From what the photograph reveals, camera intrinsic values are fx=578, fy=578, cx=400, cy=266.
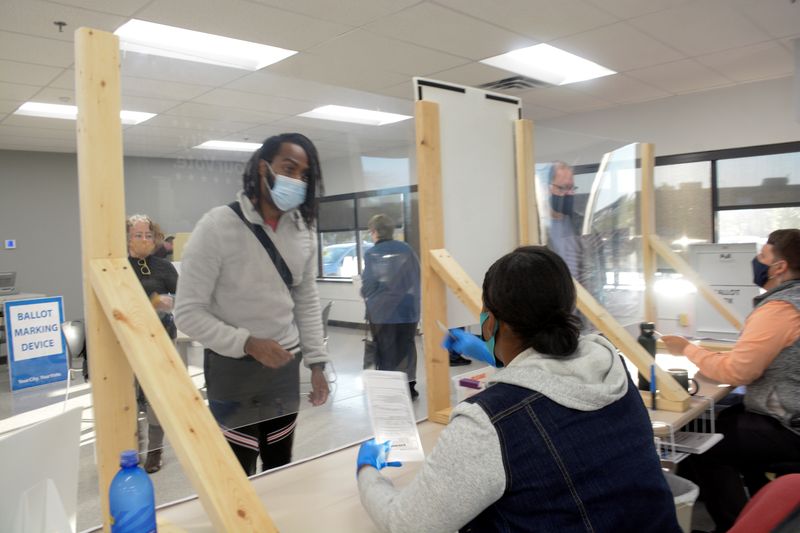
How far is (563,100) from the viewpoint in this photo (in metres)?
5.80

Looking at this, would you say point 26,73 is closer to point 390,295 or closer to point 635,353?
point 390,295

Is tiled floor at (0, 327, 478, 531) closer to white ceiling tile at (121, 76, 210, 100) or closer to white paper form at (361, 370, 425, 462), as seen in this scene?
white paper form at (361, 370, 425, 462)

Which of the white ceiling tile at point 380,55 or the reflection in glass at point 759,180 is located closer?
the white ceiling tile at point 380,55

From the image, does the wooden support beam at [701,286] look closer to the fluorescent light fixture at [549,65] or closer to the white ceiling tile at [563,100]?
the fluorescent light fixture at [549,65]

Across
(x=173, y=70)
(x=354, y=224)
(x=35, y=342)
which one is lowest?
(x=35, y=342)

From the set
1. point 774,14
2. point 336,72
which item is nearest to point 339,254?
point 336,72

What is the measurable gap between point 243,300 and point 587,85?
4508 mm

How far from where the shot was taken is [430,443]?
6.01 feet

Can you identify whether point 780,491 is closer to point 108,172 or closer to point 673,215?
point 108,172

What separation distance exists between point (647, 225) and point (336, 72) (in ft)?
8.38

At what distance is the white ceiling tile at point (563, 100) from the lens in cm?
543

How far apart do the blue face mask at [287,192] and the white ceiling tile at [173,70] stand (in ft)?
1.05

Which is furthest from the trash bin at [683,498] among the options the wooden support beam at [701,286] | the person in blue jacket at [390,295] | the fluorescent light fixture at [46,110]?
the fluorescent light fixture at [46,110]

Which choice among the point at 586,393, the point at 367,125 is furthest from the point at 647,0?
the point at 586,393
